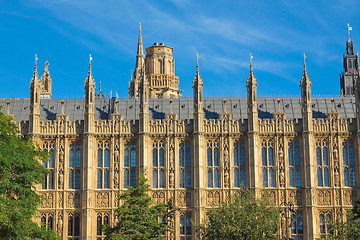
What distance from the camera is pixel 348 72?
102 m

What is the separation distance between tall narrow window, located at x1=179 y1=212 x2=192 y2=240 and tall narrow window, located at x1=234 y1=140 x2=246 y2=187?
6095 millimetres

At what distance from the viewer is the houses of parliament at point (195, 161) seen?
7819 centimetres

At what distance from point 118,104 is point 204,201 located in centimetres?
1531

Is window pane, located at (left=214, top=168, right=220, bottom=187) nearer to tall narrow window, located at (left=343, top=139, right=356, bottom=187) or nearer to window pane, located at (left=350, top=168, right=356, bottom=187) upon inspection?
tall narrow window, located at (left=343, top=139, right=356, bottom=187)

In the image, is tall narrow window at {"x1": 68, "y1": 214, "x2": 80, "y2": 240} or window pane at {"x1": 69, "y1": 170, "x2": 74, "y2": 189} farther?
window pane at {"x1": 69, "y1": 170, "x2": 74, "y2": 189}

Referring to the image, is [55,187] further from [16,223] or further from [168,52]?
[168,52]

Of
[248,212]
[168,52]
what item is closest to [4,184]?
[248,212]

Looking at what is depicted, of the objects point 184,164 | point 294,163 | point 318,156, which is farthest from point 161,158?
point 318,156

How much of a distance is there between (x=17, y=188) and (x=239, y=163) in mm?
28869

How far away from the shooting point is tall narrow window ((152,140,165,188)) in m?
79.3

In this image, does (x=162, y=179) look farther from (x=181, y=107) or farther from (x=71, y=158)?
(x=71, y=158)

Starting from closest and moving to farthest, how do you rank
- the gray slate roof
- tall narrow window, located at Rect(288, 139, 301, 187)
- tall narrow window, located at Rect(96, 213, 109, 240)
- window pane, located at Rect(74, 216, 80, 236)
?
window pane, located at Rect(74, 216, 80, 236)
tall narrow window, located at Rect(96, 213, 109, 240)
tall narrow window, located at Rect(288, 139, 301, 187)
the gray slate roof

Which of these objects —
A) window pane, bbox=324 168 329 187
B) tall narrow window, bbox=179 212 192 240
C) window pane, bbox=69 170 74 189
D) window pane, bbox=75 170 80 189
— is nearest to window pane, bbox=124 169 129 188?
window pane, bbox=75 170 80 189

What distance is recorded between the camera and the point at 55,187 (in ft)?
259
